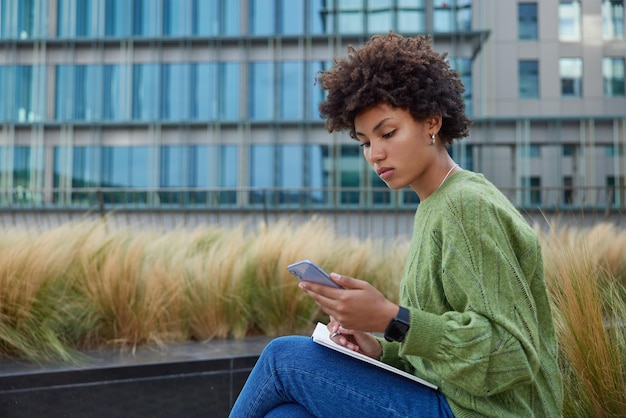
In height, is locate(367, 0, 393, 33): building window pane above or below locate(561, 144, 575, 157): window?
above

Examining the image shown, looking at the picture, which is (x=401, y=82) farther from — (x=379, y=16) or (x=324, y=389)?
(x=379, y=16)

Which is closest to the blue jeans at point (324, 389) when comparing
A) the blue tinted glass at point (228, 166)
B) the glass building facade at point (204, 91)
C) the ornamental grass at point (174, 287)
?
the ornamental grass at point (174, 287)

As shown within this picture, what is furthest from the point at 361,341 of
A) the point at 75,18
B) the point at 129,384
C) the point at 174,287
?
the point at 75,18

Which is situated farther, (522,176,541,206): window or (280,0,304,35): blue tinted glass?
(280,0,304,35): blue tinted glass

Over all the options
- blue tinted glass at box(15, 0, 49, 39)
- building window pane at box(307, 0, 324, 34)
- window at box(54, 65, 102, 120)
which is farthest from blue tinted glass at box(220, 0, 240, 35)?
blue tinted glass at box(15, 0, 49, 39)

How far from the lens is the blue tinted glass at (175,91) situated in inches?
930

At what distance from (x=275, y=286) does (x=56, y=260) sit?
1.49m

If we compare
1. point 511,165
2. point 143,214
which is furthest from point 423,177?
point 511,165

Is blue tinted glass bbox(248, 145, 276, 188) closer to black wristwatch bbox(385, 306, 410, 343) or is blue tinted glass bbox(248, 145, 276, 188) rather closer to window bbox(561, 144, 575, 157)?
window bbox(561, 144, 575, 157)

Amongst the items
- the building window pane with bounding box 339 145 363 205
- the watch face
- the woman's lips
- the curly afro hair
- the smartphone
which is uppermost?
the building window pane with bounding box 339 145 363 205

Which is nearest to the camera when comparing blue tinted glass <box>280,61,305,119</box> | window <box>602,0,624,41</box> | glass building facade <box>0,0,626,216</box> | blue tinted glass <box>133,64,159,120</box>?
window <box>602,0,624,41</box>

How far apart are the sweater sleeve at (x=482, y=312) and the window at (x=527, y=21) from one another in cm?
2298

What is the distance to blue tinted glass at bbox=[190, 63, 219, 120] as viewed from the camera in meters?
23.6

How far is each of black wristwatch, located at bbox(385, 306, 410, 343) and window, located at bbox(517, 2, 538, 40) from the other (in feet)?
75.9
